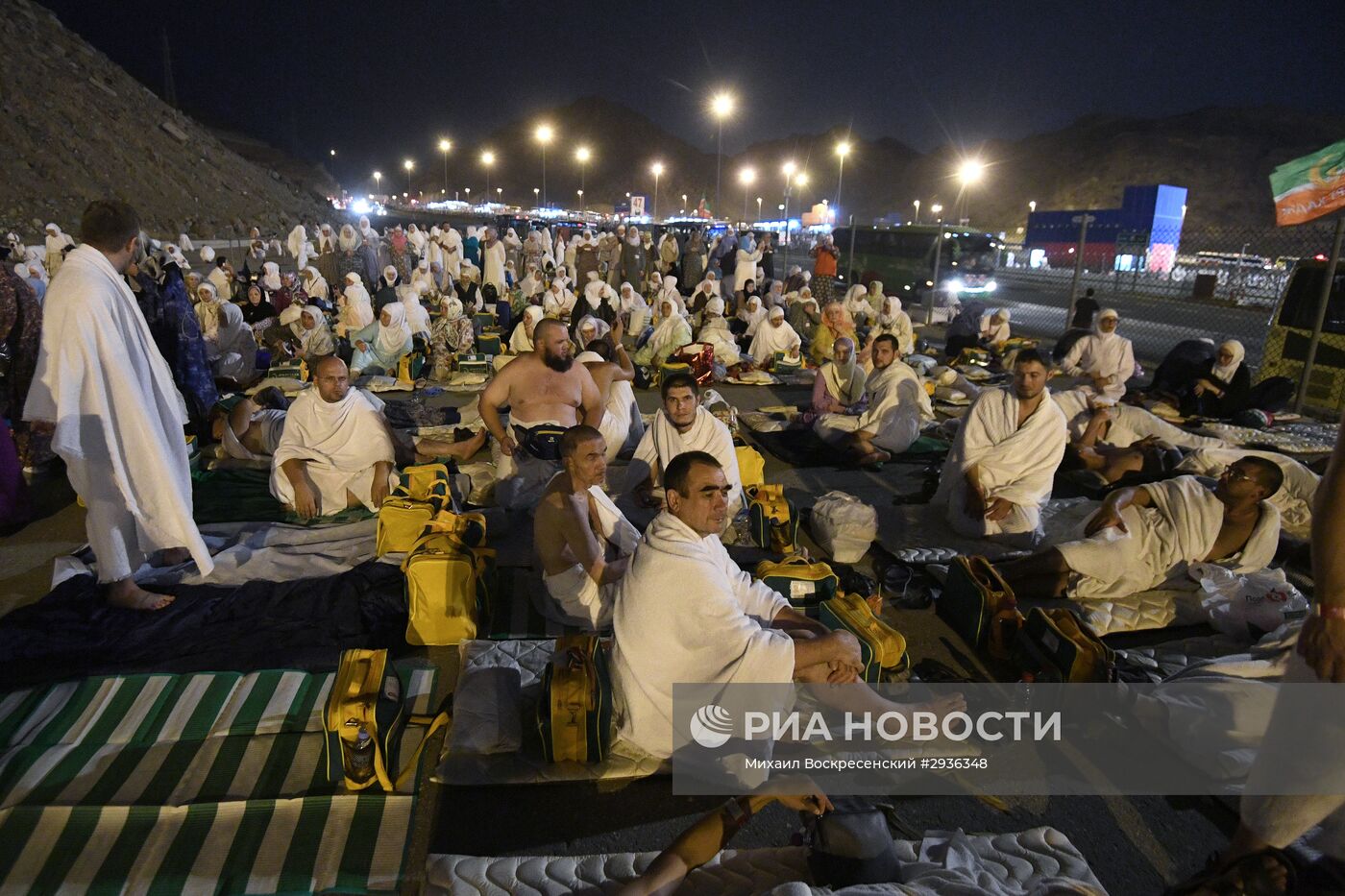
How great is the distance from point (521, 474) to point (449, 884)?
366 cm

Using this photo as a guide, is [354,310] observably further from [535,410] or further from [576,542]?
[576,542]

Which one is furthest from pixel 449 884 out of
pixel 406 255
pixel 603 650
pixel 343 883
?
pixel 406 255

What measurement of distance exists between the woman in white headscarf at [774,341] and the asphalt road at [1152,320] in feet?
19.3

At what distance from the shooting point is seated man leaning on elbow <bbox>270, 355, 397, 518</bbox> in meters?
5.56

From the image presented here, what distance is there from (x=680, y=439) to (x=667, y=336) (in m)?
6.48

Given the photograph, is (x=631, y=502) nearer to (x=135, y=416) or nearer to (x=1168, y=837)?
(x=135, y=416)

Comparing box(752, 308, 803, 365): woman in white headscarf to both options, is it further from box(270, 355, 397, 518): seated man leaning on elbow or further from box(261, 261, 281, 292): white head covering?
box(261, 261, 281, 292): white head covering

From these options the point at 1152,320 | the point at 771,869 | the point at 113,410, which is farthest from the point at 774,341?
the point at 1152,320

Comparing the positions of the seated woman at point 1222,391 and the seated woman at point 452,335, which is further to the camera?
the seated woman at point 452,335

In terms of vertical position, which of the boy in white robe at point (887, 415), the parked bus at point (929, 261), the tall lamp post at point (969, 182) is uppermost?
the tall lamp post at point (969, 182)

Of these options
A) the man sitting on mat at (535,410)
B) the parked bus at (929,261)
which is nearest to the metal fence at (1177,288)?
the parked bus at (929,261)

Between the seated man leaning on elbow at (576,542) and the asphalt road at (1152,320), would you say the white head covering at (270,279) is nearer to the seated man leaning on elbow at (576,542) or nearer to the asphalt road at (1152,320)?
the seated man leaning on elbow at (576,542)

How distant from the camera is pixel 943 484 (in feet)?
19.5

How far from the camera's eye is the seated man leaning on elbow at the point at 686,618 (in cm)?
289
